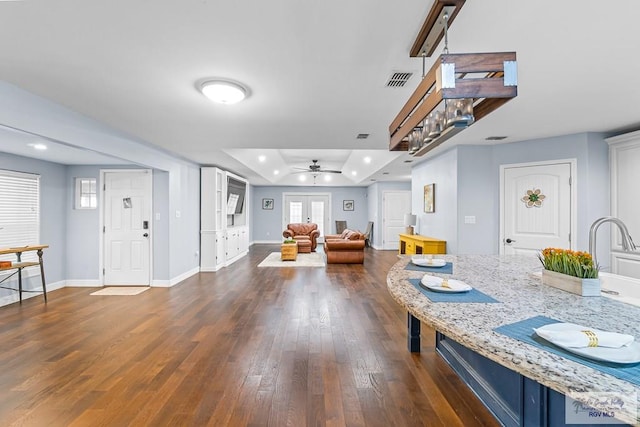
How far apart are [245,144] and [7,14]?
299 cm

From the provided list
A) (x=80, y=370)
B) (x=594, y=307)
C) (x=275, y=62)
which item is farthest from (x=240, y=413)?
(x=275, y=62)

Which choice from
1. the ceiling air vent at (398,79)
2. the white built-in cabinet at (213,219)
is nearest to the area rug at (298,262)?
the white built-in cabinet at (213,219)

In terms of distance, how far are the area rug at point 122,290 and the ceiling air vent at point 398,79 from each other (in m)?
4.86

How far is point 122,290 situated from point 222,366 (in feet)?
11.5

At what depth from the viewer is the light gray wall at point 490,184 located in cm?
392

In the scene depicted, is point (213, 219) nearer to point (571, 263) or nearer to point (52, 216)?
point (52, 216)

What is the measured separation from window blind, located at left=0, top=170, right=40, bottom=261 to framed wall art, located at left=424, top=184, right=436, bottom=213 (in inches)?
266

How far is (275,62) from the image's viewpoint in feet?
6.88

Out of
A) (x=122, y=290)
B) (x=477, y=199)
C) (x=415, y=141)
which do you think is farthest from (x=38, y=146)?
(x=477, y=199)

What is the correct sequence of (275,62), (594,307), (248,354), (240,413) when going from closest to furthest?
1. (594,307)
2. (240,413)
3. (275,62)
4. (248,354)

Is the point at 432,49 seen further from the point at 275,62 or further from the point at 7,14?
the point at 7,14

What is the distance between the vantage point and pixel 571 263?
1.57 meters

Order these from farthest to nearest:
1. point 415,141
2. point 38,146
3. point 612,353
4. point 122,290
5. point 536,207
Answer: point 122,290 < point 536,207 < point 38,146 < point 415,141 < point 612,353

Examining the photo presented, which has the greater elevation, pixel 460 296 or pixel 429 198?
pixel 429 198
